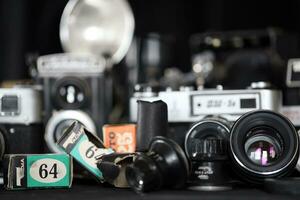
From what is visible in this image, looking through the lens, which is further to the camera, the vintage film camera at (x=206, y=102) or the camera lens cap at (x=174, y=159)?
the vintage film camera at (x=206, y=102)

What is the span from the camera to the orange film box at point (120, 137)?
3.78ft

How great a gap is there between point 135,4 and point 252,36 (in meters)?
0.92

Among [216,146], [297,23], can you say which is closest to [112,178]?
[216,146]

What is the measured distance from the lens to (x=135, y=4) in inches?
101

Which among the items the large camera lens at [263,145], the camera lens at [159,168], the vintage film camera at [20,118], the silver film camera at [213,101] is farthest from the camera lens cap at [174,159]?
the vintage film camera at [20,118]

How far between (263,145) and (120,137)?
284 millimetres

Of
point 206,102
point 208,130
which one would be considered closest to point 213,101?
point 206,102

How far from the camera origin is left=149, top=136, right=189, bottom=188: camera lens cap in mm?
948

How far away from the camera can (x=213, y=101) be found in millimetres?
1225

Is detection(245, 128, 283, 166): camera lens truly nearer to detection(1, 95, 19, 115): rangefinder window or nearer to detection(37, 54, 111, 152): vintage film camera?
detection(37, 54, 111, 152): vintage film camera

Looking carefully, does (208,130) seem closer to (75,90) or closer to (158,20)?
(75,90)

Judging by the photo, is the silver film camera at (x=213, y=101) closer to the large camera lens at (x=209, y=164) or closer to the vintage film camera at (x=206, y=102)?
the vintage film camera at (x=206, y=102)

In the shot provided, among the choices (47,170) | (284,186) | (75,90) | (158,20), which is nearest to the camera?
(284,186)

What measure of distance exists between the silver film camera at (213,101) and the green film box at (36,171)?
0.26m
